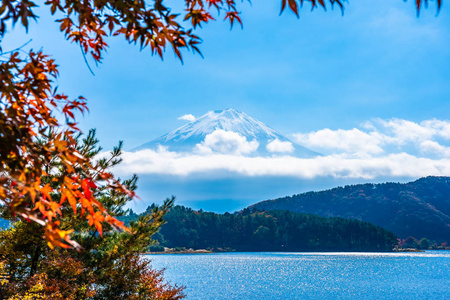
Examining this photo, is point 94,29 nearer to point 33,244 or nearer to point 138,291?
point 33,244

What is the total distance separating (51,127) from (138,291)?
48.3 feet

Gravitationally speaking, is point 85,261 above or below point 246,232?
below

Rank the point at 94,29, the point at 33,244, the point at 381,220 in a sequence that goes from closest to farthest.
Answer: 1. the point at 94,29
2. the point at 33,244
3. the point at 381,220

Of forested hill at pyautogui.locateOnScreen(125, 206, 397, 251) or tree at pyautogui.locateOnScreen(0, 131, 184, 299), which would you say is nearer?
tree at pyautogui.locateOnScreen(0, 131, 184, 299)

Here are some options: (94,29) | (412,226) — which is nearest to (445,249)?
(412,226)

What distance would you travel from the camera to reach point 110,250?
1574cm

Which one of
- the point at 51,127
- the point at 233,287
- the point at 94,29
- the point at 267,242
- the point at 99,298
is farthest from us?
the point at 267,242

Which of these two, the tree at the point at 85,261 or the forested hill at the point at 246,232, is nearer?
the tree at the point at 85,261

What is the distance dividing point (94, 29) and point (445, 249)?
19140 cm

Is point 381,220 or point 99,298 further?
point 381,220

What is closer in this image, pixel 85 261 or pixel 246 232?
pixel 85 261

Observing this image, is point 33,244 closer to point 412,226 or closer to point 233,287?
point 233,287

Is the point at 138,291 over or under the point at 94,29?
under

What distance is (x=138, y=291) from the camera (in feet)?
52.8
